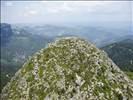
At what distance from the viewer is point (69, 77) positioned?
42.9m

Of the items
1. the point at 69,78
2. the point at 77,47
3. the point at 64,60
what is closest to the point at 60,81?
the point at 69,78

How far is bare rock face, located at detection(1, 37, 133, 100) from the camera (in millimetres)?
41312

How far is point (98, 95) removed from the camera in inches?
1593

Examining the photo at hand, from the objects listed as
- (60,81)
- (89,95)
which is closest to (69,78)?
(60,81)

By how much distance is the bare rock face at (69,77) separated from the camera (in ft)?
136

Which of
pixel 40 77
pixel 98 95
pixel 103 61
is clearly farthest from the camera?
pixel 103 61

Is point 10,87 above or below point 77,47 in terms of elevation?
below

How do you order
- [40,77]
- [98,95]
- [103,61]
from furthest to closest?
[103,61]
[40,77]
[98,95]

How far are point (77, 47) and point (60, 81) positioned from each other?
8567mm

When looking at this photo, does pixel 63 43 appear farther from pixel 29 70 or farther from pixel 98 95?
pixel 98 95

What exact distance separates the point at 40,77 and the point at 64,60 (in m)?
4.93

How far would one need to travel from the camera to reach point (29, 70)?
46000mm

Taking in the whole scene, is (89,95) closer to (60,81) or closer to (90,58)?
(60,81)

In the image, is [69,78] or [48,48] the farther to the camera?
[48,48]
